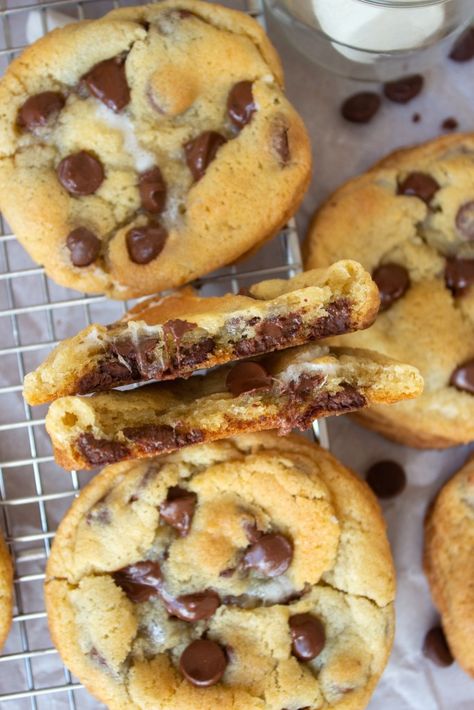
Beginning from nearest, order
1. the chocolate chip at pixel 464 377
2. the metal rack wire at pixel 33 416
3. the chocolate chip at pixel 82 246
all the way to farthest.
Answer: the chocolate chip at pixel 82 246, the chocolate chip at pixel 464 377, the metal rack wire at pixel 33 416

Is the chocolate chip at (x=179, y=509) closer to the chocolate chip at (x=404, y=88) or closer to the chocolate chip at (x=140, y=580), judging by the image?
the chocolate chip at (x=140, y=580)

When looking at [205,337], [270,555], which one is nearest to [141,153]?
[205,337]

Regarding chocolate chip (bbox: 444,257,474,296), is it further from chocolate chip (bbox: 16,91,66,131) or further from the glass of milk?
chocolate chip (bbox: 16,91,66,131)

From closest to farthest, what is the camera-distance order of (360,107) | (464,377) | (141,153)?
1. (141,153)
2. (464,377)
3. (360,107)

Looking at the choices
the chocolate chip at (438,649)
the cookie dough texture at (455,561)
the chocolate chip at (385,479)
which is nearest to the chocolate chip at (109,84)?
the chocolate chip at (385,479)

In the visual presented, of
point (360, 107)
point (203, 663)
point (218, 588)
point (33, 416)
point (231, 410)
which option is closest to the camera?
point (231, 410)

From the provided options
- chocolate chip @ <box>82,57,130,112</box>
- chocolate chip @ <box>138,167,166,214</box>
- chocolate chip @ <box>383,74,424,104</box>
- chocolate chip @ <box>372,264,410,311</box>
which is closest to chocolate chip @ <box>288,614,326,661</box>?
chocolate chip @ <box>372,264,410,311</box>

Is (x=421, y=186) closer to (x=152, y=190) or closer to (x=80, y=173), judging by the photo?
(x=152, y=190)
